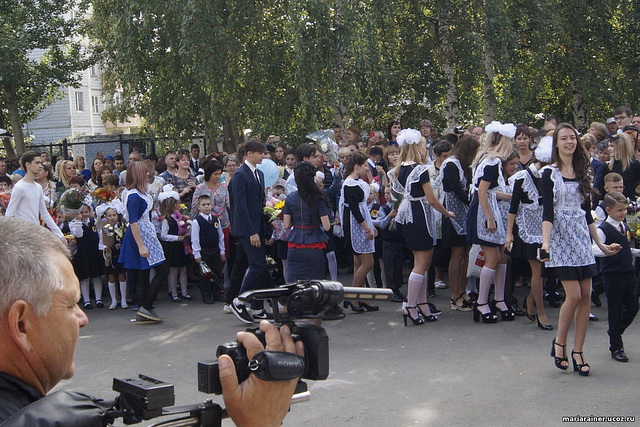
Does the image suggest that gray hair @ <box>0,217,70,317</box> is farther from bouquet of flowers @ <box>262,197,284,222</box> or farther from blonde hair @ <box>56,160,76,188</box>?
blonde hair @ <box>56,160,76,188</box>

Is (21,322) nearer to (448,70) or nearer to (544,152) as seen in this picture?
(544,152)

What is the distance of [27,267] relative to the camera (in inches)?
66.9

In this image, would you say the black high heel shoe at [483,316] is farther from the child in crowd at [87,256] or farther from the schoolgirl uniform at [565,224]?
the child in crowd at [87,256]

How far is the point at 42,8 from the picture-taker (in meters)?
25.9

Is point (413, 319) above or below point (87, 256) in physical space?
below

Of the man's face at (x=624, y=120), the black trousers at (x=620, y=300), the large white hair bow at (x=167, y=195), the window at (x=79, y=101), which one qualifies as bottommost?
the black trousers at (x=620, y=300)

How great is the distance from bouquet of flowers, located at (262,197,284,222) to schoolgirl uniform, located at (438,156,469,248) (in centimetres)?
215

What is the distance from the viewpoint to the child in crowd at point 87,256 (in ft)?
32.8

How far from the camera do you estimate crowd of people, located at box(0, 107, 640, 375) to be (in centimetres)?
652

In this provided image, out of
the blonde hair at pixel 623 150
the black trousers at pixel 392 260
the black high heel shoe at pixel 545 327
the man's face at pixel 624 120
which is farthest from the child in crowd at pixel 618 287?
the man's face at pixel 624 120

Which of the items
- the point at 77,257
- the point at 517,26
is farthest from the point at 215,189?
the point at 517,26

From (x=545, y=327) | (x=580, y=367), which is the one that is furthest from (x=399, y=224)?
(x=580, y=367)

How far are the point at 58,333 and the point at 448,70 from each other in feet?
58.3

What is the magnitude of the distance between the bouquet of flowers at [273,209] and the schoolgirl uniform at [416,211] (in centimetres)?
198
